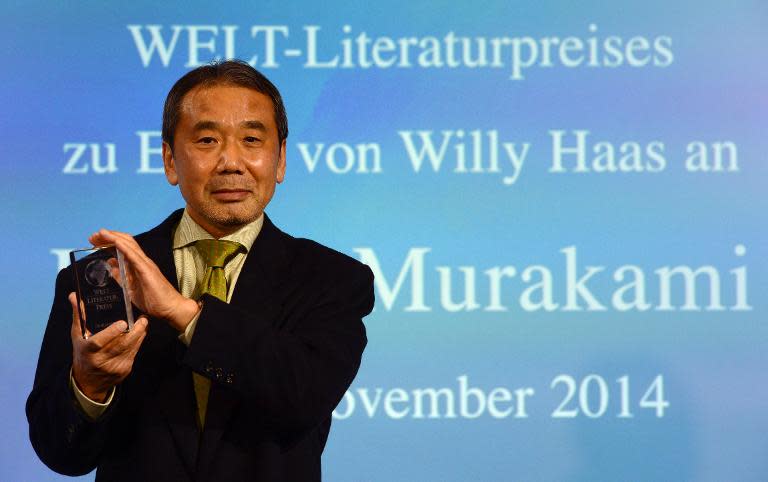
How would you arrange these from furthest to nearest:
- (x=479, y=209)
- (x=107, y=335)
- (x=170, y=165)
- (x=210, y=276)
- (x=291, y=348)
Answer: (x=479, y=209)
(x=170, y=165)
(x=210, y=276)
(x=291, y=348)
(x=107, y=335)

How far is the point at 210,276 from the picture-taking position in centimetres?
159

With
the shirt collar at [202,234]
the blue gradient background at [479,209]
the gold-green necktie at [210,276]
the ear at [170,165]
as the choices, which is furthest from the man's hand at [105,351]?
the blue gradient background at [479,209]

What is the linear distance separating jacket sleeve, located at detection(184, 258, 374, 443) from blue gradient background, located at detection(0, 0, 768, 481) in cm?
137

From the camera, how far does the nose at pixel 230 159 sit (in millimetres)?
1654

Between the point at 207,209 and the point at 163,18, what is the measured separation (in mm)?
1564

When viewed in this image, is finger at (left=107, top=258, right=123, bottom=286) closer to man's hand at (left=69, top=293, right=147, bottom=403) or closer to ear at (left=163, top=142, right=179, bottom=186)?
man's hand at (left=69, top=293, right=147, bottom=403)

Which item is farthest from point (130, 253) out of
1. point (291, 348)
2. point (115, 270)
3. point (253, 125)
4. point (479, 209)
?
point (479, 209)

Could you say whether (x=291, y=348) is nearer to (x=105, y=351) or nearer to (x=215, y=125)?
(x=105, y=351)

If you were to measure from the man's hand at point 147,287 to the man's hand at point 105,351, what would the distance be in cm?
3

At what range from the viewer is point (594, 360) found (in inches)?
120

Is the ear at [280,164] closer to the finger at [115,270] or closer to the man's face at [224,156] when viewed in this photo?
the man's face at [224,156]

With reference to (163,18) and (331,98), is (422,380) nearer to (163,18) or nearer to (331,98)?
(331,98)

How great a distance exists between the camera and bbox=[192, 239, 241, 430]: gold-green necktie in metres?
1.55

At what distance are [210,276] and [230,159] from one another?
0.19m
